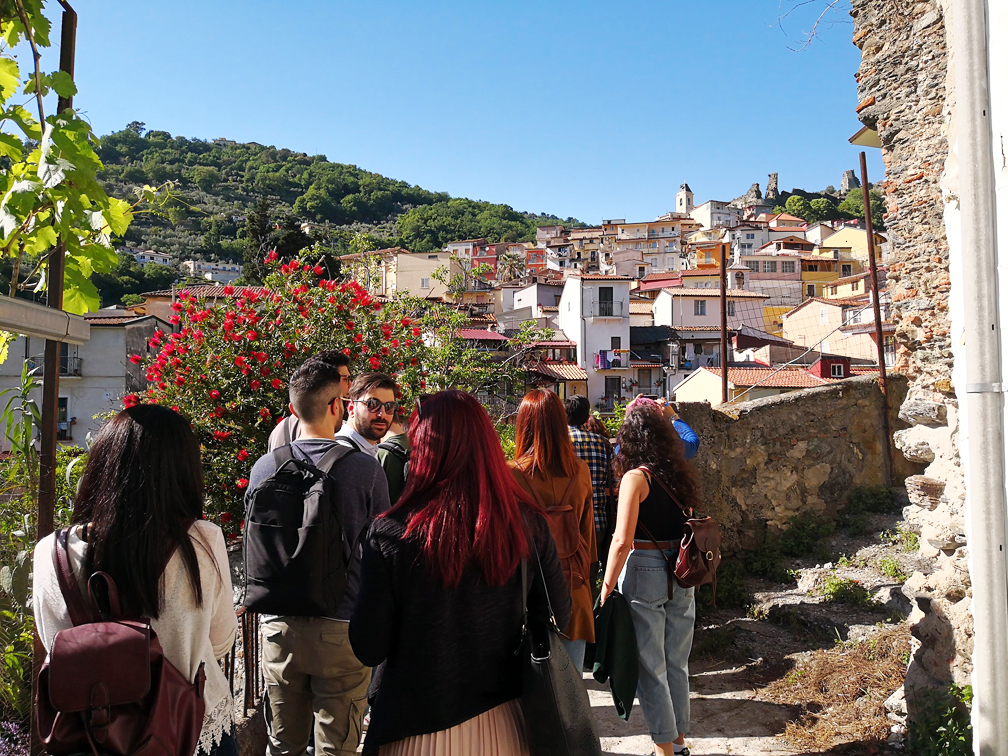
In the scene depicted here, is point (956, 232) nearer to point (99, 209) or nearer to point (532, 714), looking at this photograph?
point (532, 714)

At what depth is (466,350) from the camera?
10.8 metres

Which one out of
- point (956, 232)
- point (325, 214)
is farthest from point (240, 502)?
point (325, 214)

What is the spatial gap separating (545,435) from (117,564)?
76.5 inches

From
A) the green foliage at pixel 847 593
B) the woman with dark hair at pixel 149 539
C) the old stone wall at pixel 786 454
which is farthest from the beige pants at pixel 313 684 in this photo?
the old stone wall at pixel 786 454

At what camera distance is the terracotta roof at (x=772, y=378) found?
22.0 metres

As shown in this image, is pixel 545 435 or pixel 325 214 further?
pixel 325 214

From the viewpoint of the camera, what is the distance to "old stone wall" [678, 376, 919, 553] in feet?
22.1

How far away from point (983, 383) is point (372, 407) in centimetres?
289

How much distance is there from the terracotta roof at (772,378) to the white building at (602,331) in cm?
1354

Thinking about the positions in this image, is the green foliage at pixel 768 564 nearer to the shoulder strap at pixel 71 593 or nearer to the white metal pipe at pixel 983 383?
the white metal pipe at pixel 983 383

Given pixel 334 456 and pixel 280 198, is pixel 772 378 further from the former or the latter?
pixel 280 198

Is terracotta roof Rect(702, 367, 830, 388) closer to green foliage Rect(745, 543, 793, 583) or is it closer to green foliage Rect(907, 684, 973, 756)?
green foliage Rect(745, 543, 793, 583)

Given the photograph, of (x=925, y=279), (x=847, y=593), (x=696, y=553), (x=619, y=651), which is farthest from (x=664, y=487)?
(x=847, y=593)

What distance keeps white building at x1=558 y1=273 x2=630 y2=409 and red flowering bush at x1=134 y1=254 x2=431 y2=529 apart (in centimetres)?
3173
